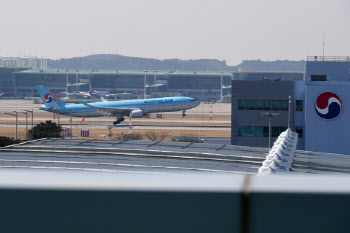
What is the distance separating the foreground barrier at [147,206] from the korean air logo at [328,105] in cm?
7635

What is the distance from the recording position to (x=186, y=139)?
318ft

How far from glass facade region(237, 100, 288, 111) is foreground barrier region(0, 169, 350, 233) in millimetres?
83818

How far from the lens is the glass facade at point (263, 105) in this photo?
86.8 meters

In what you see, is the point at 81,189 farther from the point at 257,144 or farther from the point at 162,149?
the point at 257,144

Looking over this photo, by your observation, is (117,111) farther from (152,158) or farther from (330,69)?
(152,158)

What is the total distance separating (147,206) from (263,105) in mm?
84584

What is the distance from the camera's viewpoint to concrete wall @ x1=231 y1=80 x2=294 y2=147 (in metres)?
86.2

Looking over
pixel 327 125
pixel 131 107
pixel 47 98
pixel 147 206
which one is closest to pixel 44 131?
pixel 131 107

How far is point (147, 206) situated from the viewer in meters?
4.05

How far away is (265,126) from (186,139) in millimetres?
15047

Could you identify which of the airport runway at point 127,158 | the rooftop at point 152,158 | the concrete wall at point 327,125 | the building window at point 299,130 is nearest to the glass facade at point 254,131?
the building window at point 299,130

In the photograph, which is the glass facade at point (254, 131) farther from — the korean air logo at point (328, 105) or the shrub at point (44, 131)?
the shrub at point (44, 131)

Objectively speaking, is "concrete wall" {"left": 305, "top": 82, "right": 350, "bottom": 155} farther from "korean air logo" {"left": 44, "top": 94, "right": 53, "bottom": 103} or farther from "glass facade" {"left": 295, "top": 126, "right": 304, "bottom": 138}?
"korean air logo" {"left": 44, "top": 94, "right": 53, "bottom": 103}

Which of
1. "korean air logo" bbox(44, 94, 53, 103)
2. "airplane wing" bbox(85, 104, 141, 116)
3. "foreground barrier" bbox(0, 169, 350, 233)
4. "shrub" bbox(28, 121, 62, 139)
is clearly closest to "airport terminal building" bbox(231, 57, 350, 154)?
"shrub" bbox(28, 121, 62, 139)
